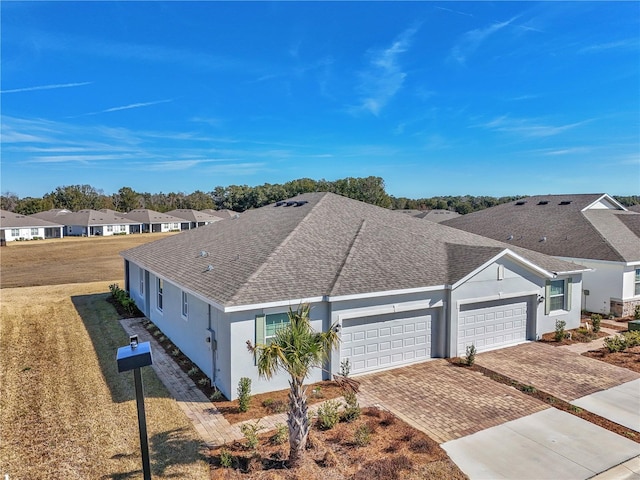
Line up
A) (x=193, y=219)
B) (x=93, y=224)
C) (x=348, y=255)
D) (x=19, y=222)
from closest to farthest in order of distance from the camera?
(x=348, y=255) < (x=19, y=222) < (x=93, y=224) < (x=193, y=219)

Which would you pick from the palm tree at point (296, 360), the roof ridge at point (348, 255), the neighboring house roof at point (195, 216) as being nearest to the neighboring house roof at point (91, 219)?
the neighboring house roof at point (195, 216)

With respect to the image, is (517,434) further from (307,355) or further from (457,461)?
(307,355)

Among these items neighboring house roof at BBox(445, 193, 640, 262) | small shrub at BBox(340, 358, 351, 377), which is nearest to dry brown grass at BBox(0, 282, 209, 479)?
small shrub at BBox(340, 358, 351, 377)

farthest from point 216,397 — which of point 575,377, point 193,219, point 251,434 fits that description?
point 193,219

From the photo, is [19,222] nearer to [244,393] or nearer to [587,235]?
[244,393]

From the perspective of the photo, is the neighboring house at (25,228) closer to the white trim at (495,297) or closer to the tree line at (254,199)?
the tree line at (254,199)

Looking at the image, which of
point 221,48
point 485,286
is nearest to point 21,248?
point 221,48

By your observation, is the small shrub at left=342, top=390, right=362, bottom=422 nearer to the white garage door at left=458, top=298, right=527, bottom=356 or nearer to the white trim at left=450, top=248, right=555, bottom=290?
the white trim at left=450, top=248, right=555, bottom=290
